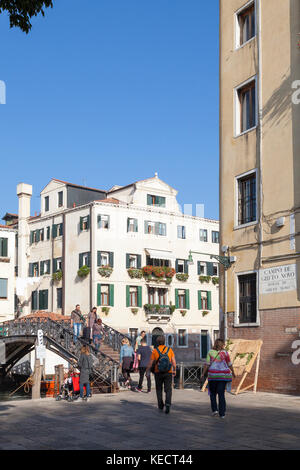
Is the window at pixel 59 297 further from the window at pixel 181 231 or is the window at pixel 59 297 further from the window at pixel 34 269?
the window at pixel 181 231

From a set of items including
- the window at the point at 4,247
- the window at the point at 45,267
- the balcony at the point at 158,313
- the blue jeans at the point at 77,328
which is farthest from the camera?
the window at the point at 45,267

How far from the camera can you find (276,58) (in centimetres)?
1892

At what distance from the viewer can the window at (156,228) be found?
52.4 meters

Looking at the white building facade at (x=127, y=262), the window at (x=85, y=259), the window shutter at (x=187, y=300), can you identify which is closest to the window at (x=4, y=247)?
the white building facade at (x=127, y=262)

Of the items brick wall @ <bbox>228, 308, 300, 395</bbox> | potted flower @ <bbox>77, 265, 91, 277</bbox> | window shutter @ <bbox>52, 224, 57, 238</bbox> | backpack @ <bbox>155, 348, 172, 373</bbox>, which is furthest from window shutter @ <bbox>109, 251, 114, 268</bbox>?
backpack @ <bbox>155, 348, 172, 373</bbox>

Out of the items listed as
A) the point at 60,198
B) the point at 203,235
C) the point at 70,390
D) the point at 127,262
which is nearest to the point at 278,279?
the point at 70,390

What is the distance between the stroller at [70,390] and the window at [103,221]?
30.9 m

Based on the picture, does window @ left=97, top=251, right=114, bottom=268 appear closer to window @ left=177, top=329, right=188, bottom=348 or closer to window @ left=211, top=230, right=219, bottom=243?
window @ left=177, top=329, right=188, bottom=348

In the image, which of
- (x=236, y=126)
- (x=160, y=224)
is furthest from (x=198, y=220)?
(x=236, y=126)

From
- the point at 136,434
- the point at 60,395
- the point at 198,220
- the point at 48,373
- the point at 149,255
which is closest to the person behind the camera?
the point at 136,434

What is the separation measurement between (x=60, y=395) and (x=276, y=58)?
38.6ft

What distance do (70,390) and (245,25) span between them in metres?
13.1

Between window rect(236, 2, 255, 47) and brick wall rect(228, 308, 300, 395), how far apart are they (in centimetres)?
906
